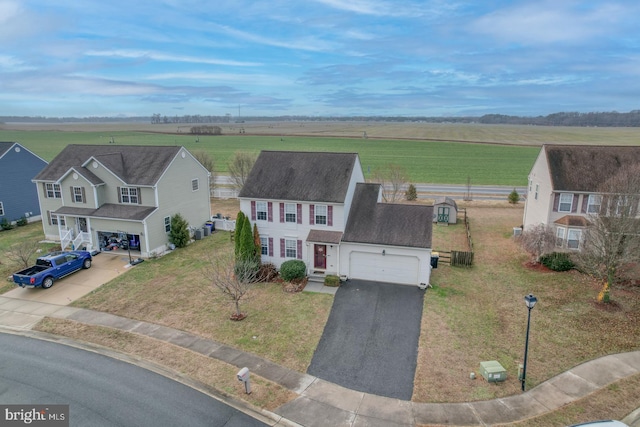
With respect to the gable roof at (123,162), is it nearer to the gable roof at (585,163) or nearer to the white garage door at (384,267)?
the white garage door at (384,267)

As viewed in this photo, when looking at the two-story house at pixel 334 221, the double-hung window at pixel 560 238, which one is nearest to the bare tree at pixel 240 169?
the two-story house at pixel 334 221

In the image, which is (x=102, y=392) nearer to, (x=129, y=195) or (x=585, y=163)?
(x=129, y=195)

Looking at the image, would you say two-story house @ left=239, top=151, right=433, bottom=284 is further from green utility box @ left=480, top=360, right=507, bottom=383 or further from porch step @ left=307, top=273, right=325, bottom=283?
green utility box @ left=480, top=360, right=507, bottom=383

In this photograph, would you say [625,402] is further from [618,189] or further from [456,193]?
[456,193]

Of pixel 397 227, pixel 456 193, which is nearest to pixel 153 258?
pixel 397 227

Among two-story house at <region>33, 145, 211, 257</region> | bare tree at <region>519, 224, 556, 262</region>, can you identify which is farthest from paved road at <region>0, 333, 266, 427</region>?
bare tree at <region>519, 224, 556, 262</region>

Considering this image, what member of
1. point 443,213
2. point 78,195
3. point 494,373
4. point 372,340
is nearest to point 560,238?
point 443,213
